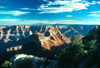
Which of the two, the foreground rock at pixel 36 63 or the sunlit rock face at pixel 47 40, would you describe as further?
the sunlit rock face at pixel 47 40

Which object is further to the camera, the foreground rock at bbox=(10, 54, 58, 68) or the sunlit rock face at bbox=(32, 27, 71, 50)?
the sunlit rock face at bbox=(32, 27, 71, 50)

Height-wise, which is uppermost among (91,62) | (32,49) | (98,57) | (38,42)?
(98,57)

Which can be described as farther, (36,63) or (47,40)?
(47,40)

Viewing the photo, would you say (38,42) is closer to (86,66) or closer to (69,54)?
(69,54)

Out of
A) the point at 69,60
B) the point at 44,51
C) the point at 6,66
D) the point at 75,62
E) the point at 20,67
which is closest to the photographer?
the point at 75,62

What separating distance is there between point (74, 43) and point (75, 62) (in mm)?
6033

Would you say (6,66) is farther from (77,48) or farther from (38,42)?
(38,42)

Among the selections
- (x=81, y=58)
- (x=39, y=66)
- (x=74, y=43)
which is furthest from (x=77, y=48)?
(x=39, y=66)

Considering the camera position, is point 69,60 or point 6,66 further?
point 6,66

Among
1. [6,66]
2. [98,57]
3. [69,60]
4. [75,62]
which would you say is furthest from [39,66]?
[6,66]

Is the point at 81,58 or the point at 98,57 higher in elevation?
the point at 98,57

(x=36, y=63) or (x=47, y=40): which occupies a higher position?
(x=36, y=63)

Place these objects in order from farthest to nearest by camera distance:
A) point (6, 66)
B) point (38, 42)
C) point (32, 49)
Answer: point (38, 42), point (32, 49), point (6, 66)

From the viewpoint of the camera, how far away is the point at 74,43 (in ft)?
85.0
